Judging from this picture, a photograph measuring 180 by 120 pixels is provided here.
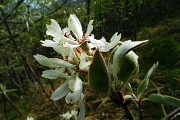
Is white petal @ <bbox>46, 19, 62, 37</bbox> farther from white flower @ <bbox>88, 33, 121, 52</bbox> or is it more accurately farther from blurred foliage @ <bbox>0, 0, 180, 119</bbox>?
blurred foliage @ <bbox>0, 0, 180, 119</bbox>

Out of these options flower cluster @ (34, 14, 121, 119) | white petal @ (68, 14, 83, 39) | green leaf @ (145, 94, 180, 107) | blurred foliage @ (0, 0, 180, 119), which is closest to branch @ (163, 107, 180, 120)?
green leaf @ (145, 94, 180, 107)

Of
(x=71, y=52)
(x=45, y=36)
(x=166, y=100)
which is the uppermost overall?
(x=71, y=52)

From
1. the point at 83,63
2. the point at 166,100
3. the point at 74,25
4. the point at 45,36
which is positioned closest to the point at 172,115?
the point at 166,100

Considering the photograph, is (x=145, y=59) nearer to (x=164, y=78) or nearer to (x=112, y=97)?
(x=164, y=78)

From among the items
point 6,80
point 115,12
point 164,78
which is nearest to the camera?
point 164,78

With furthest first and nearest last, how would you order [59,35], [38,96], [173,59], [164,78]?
[38,96]
[173,59]
[164,78]
[59,35]

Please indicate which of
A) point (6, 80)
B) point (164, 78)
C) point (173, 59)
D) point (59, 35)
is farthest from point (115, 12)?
point (59, 35)

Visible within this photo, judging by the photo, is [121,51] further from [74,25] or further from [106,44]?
[74,25]
